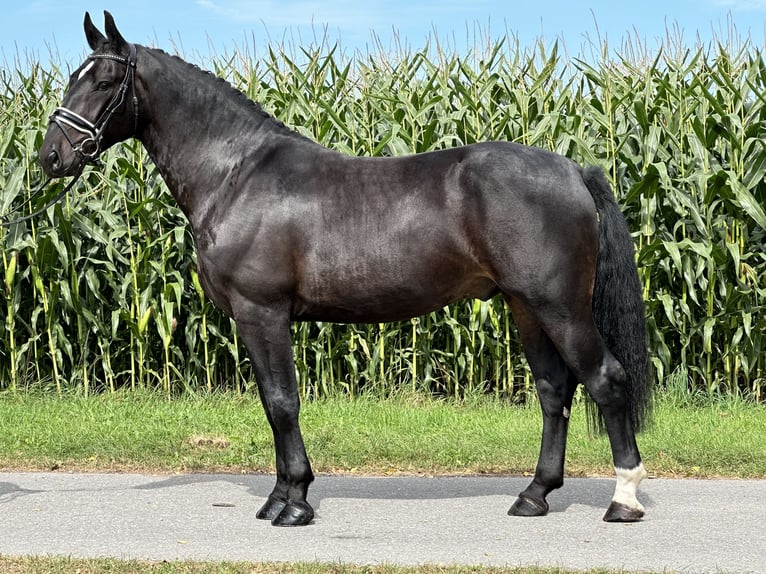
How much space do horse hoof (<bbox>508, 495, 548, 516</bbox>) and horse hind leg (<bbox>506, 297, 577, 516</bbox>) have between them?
0.24 ft

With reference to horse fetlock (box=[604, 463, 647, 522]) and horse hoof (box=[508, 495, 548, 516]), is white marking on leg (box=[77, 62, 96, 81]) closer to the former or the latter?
horse hoof (box=[508, 495, 548, 516])

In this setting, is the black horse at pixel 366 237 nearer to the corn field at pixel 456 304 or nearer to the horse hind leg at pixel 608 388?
the horse hind leg at pixel 608 388

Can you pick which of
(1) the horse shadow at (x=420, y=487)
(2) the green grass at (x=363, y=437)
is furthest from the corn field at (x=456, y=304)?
(1) the horse shadow at (x=420, y=487)

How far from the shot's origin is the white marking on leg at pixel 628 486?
5.14 metres

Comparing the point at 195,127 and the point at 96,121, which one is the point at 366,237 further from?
the point at 96,121

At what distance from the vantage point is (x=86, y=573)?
4258mm

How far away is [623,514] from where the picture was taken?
202 inches

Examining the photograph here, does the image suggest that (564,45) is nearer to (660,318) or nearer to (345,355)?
(660,318)

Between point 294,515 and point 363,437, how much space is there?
200cm

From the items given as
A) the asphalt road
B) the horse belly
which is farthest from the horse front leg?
the horse belly

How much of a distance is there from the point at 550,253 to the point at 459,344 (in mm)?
3895

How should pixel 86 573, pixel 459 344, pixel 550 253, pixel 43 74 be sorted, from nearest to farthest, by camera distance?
1. pixel 86 573
2. pixel 550 253
3. pixel 459 344
4. pixel 43 74

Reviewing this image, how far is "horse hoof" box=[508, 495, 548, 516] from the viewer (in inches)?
210

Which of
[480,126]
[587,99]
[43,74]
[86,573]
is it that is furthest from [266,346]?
[43,74]
